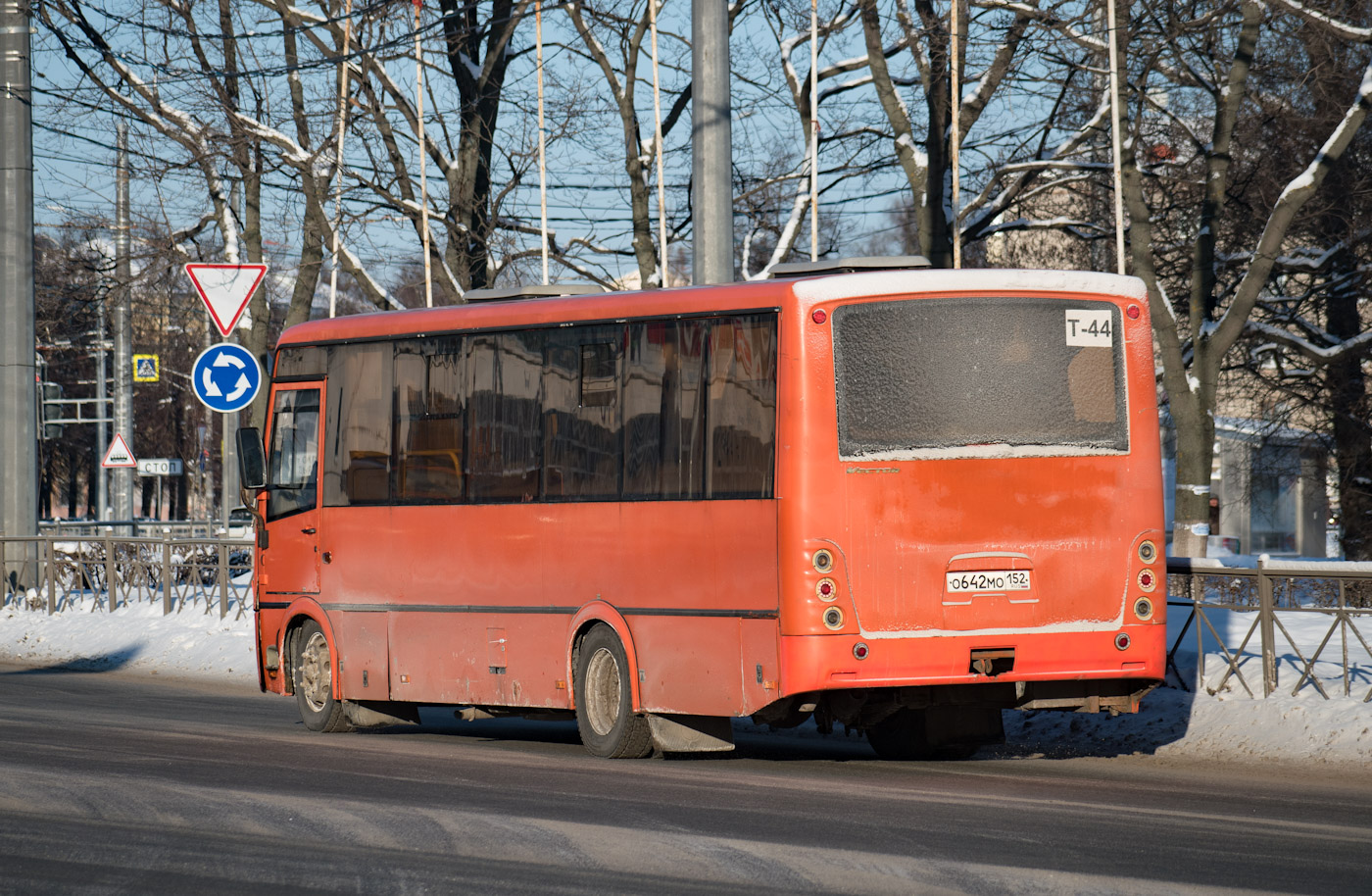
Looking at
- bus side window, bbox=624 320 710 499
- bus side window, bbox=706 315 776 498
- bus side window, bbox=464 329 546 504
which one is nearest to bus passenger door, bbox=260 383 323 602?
bus side window, bbox=464 329 546 504

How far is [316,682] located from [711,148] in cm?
516

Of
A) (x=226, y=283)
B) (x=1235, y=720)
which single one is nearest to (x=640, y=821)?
(x=1235, y=720)

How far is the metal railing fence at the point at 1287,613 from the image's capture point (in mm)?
12859

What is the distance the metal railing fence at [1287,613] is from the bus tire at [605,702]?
409cm

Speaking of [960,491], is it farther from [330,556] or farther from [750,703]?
[330,556]

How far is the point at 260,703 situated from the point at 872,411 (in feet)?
26.8

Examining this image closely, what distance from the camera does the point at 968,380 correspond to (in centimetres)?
1091

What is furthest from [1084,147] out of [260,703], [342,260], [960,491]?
[960,491]

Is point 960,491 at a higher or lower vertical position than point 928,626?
higher

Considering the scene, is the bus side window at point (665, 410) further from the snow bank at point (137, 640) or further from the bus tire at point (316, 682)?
the snow bank at point (137, 640)

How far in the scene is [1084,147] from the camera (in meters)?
25.0

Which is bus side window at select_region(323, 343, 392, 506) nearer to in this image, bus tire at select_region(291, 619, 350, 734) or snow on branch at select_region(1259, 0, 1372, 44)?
bus tire at select_region(291, 619, 350, 734)

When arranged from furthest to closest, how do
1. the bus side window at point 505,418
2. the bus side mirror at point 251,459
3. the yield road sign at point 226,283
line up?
1. the yield road sign at point 226,283
2. the bus side mirror at point 251,459
3. the bus side window at point 505,418

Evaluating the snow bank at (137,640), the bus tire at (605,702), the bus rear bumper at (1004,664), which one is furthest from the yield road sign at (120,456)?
the bus rear bumper at (1004,664)
